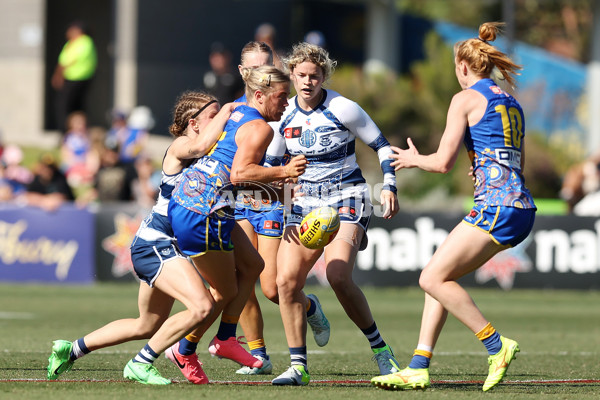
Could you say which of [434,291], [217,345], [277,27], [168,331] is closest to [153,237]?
[168,331]

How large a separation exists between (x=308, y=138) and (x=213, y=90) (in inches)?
418

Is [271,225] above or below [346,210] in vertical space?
below

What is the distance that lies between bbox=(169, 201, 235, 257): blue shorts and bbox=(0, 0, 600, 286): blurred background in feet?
28.1

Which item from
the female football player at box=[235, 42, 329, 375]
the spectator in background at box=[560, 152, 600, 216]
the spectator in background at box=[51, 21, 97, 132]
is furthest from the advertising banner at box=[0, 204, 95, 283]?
the female football player at box=[235, 42, 329, 375]

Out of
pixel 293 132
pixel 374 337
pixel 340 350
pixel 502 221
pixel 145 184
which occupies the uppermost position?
pixel 293 132

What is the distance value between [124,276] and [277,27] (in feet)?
48.5

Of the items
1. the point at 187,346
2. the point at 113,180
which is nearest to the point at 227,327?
the point at 187,346

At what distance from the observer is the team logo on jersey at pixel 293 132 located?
7.73 m

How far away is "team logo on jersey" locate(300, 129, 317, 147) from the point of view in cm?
770

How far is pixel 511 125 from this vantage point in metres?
7.00

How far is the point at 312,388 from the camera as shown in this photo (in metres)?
6.95

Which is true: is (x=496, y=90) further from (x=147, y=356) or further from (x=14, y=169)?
(x=14, y=169)

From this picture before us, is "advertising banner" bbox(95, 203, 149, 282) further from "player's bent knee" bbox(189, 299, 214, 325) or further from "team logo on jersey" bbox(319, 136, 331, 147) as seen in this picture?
"player's bent knee" bbox(189, 299, 214, 325)

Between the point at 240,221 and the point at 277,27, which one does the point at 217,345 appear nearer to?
the point at 240,221
